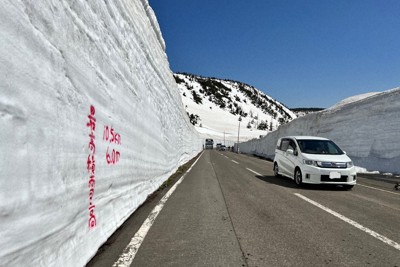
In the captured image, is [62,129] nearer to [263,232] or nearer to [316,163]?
[263,232]

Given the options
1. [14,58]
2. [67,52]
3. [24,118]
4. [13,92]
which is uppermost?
[67,52]

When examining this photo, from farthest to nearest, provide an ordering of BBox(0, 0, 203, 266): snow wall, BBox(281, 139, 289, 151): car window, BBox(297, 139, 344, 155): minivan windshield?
BBox(281, 139, 289, 151): car window → BBox(297, 139, 344, 155): minivan windshield → BBox(0, 0, 203, 266): snow wall

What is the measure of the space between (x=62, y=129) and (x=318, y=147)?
404 inches

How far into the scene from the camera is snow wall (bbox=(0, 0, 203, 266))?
226cm

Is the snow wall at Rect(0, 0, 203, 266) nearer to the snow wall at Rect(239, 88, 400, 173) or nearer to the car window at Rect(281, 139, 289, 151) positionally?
the car window at Rect(281, 139, 289, 151)

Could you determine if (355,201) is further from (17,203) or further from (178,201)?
(17,203)

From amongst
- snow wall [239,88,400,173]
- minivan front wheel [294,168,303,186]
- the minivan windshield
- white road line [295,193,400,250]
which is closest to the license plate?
minivan front wheel [294,168,303,186]

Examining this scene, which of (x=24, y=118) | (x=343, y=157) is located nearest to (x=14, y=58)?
(x=24, y=118)

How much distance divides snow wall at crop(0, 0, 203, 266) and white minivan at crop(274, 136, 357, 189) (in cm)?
676

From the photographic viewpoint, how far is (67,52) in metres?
3.23

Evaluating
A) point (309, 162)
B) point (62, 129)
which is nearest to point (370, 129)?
point (309, 162)

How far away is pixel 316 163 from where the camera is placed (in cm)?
1055

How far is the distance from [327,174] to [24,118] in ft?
31.6

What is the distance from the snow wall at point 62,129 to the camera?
2.26 meters
